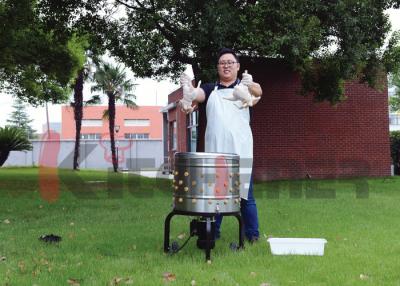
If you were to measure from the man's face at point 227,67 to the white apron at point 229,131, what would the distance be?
13 centimetres

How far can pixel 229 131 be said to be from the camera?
16.1 ft

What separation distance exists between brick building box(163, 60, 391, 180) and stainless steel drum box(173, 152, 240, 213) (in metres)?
12.9

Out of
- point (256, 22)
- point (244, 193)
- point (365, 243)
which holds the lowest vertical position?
point (365, 243)

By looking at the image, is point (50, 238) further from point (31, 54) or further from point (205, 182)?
point (31, 54)

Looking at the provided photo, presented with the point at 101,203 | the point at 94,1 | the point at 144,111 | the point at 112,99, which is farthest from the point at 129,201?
the point at 144,111

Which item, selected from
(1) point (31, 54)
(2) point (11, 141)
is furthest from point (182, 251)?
(2) point (11, 141)

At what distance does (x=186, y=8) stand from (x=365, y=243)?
8.69 m

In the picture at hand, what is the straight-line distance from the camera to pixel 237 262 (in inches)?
175

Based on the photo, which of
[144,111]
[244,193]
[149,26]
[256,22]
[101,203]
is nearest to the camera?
[244,193]

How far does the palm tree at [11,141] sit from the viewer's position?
26031mm

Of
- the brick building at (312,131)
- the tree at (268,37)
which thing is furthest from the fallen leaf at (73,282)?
the brick building at (312,131)

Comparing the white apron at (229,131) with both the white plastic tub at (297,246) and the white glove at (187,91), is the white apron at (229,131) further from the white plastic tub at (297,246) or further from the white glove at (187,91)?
the white plastic tub at (297,246)

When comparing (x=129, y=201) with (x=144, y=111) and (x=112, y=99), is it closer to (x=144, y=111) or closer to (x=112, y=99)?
(x=112, y=99)

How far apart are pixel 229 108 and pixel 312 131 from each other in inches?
543
